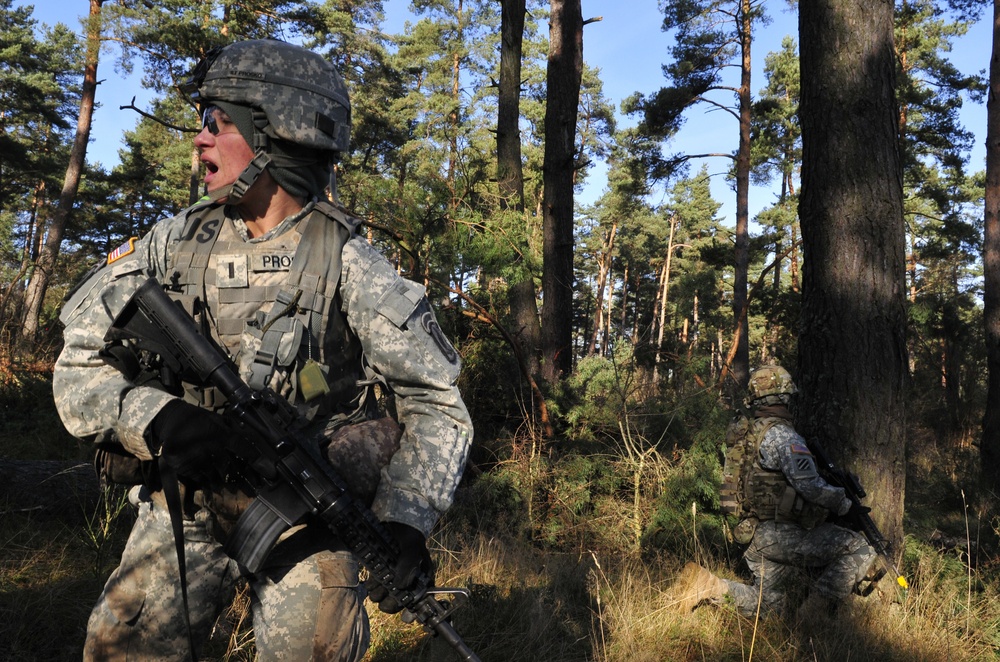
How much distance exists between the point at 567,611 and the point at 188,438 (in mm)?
3148

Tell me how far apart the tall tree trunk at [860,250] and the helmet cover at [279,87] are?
145 inches

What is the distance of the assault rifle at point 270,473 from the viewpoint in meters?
1.91

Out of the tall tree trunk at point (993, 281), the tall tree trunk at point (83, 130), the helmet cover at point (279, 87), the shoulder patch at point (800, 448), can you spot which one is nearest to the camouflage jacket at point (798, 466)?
the shoulder patch at point (800, 448)

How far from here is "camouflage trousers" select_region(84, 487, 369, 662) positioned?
1938 millimetres

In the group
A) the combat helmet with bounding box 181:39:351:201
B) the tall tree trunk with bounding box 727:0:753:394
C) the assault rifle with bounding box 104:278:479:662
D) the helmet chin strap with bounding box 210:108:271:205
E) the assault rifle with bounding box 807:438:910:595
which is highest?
the tall tree trunk with bounding box 727:0:753:394

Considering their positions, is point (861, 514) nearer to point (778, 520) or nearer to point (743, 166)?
point (778, 520)

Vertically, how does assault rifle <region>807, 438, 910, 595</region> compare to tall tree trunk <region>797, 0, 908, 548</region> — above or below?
below

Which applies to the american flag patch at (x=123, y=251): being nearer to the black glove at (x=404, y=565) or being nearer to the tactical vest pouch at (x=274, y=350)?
the tactical vest pouch at (x=274, y=350)

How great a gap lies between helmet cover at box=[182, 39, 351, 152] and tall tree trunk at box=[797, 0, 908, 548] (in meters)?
3.69

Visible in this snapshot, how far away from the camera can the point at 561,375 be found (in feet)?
26.3

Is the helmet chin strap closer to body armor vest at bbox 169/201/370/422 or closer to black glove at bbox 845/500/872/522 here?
body armor vest at bbox 169/201/370/422

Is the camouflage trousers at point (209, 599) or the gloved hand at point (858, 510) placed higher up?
the camouflage trousers at point (209, 599)

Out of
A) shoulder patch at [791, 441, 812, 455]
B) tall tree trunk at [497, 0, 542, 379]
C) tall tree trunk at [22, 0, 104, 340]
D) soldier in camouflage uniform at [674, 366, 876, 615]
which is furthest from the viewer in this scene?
tall tree trunk at [22, 0, 104, 340]

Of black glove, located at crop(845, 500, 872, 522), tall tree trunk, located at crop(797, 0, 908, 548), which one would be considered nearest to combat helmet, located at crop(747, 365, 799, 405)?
tall tree trunk, located at crop(797, 0, 908, 548)
